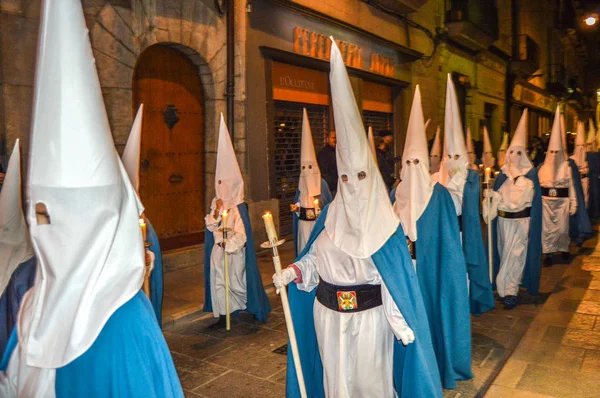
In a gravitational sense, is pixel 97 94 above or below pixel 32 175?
above

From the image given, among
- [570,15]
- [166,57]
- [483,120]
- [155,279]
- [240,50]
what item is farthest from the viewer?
[570,15]

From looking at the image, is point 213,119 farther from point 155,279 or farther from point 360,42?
point 360,42

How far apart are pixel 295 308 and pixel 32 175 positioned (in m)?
2.52

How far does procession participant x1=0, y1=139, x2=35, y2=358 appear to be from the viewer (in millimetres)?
3484

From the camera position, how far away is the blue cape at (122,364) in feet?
7.56

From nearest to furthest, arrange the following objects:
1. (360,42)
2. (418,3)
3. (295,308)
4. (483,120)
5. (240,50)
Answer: (295,308)
(240,50)
(360,42)
(418,3)
(483,120)

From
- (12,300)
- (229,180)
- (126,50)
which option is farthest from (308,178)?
(12,300)

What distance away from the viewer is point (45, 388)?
2295 millimetres

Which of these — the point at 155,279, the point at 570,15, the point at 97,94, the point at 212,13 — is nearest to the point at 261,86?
the point at 212,13

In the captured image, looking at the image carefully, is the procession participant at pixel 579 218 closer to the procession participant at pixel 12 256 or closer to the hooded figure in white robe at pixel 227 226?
the hooded figure in white robe at pixel 227 226

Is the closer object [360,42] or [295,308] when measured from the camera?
[295,308]

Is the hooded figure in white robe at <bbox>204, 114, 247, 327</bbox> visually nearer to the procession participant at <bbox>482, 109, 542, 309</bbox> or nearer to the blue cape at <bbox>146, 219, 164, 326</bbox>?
the blue cape at <bbox>146, 219, 164, 326</bbox>

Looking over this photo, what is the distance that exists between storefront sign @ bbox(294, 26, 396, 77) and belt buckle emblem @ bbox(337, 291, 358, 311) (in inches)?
388

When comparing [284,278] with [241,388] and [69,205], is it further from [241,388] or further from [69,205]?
[69,205]
